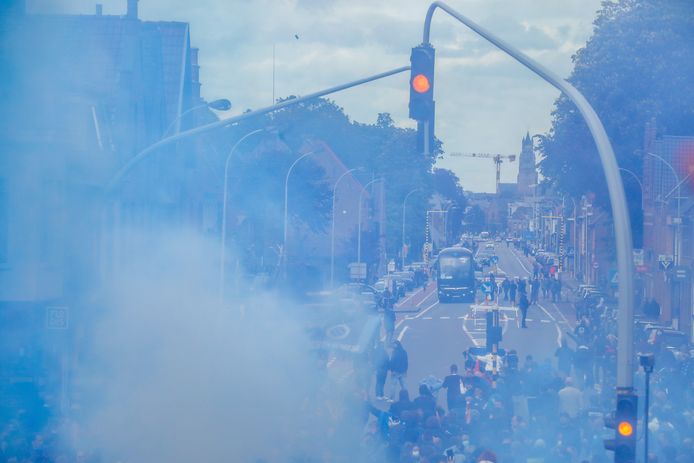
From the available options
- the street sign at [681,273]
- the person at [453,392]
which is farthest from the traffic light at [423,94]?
the street sign at [681,273]

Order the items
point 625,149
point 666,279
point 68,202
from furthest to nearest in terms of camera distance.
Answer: point 625,149
point 666,279
point 68,202

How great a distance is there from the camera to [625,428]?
952 cm

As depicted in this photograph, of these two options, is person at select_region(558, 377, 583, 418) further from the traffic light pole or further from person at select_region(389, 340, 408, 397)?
the traffic light pole

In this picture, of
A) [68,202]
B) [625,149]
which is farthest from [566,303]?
[68,202]

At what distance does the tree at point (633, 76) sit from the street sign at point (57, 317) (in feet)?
119

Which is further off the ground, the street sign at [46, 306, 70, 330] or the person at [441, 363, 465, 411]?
the street sign at [46, 306, 70, 330]

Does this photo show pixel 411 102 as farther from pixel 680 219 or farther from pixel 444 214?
pixel 444 214

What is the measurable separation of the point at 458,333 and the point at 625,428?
30274 millimetres

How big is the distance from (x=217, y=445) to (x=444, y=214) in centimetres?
13483

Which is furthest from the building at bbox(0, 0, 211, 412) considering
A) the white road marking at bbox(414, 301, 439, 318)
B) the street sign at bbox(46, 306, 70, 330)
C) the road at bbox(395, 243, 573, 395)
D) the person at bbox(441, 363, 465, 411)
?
the white road marking at bbox(414, 301, 439, 318)

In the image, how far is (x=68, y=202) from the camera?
67.6 feet

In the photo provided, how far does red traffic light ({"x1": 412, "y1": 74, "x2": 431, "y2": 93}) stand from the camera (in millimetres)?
11341

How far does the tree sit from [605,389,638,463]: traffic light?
3960 centimetres

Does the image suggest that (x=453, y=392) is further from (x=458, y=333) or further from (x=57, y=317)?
(x=458, y=333)
